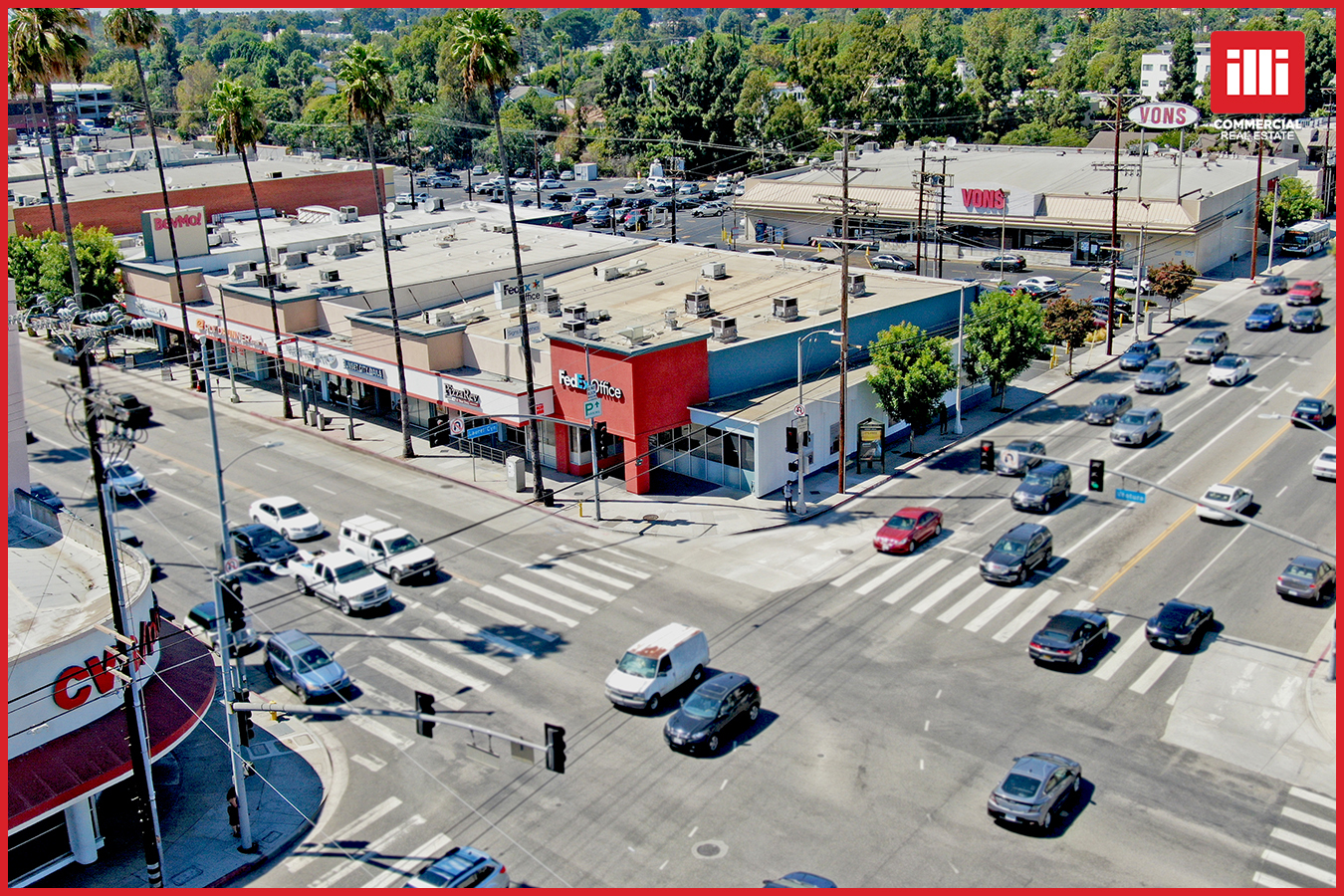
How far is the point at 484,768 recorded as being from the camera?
32.2 metres

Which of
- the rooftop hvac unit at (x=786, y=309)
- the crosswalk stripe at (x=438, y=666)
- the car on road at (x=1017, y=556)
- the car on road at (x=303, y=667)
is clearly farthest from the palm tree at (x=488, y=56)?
the car on road at (x=1017, y=556)

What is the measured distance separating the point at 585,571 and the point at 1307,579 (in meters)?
24.9

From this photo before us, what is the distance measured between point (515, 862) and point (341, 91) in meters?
39.4

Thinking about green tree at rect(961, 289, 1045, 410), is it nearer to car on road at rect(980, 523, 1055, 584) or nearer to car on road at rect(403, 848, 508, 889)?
car on road at rect(980, 523, 1055, 584)

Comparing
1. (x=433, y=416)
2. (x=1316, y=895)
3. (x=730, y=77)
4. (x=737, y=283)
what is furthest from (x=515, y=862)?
(x=730, y=77)

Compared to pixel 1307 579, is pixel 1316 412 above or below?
above

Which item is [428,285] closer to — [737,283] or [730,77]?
[737,283]

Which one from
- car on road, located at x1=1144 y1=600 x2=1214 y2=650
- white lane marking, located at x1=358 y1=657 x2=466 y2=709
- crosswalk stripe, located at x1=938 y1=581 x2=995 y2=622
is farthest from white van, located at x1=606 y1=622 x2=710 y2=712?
car on road, located at x1=1144 y1=600 x2=1214 y2=650

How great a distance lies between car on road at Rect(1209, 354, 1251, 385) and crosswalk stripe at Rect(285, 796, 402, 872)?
168 ft

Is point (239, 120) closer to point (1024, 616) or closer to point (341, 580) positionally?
point (341, 580)

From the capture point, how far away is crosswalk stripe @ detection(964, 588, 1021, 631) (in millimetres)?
39156

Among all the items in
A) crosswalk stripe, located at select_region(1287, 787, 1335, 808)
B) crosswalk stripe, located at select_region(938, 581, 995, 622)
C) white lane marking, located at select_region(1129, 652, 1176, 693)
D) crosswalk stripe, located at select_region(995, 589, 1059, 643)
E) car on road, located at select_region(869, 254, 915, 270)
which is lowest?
crosswalk stripe, located at select_region(1287, 787, 1335, 808)

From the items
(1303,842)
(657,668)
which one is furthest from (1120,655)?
(657,668)

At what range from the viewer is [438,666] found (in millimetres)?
37562
